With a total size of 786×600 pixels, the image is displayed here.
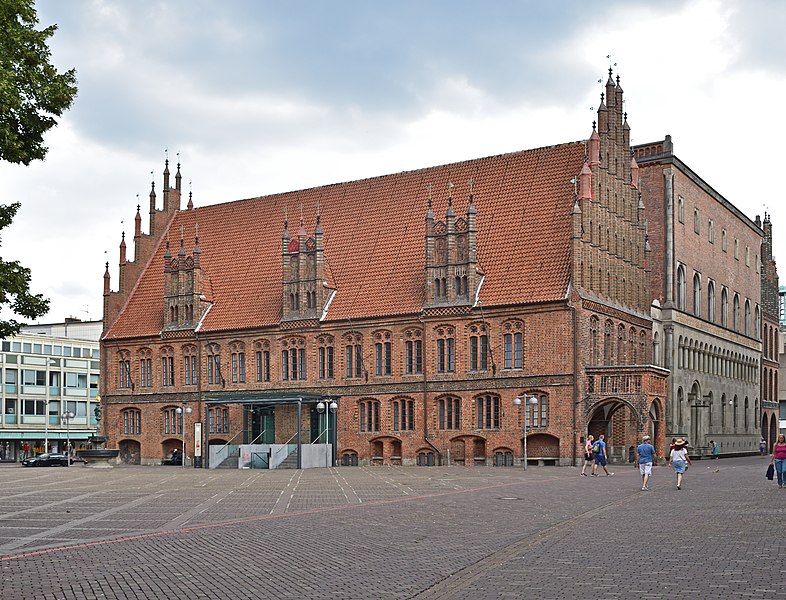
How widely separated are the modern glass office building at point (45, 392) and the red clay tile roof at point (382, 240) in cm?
2916

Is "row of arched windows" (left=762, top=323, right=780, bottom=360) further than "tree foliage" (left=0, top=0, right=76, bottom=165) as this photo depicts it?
Yes

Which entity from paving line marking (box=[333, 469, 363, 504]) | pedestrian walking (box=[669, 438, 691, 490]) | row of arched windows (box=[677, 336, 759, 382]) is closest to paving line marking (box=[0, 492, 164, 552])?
paving line marking (box=[333, 469, 363, 504])

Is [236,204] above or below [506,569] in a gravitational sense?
above

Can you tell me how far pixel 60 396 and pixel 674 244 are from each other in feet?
206

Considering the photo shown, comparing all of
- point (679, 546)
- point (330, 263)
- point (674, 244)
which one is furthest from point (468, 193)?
point (679, 546)

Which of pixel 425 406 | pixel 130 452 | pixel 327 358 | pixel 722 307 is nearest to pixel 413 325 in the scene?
pixel 425 406

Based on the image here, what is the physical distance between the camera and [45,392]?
103 metres

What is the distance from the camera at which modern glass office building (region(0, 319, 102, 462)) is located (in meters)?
98.4

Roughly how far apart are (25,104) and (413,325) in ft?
132

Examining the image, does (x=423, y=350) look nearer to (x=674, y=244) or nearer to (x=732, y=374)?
(x=674, y=244)

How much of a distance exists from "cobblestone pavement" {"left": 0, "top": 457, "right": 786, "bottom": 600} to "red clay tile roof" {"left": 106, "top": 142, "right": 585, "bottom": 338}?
23791 millimetres

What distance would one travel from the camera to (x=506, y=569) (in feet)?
53.3

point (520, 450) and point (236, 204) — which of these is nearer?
point (520, 450)

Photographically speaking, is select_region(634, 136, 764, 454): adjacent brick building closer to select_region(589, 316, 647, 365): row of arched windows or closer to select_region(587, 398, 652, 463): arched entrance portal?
select_region(589, 316, 647, 365): row of arched windows
